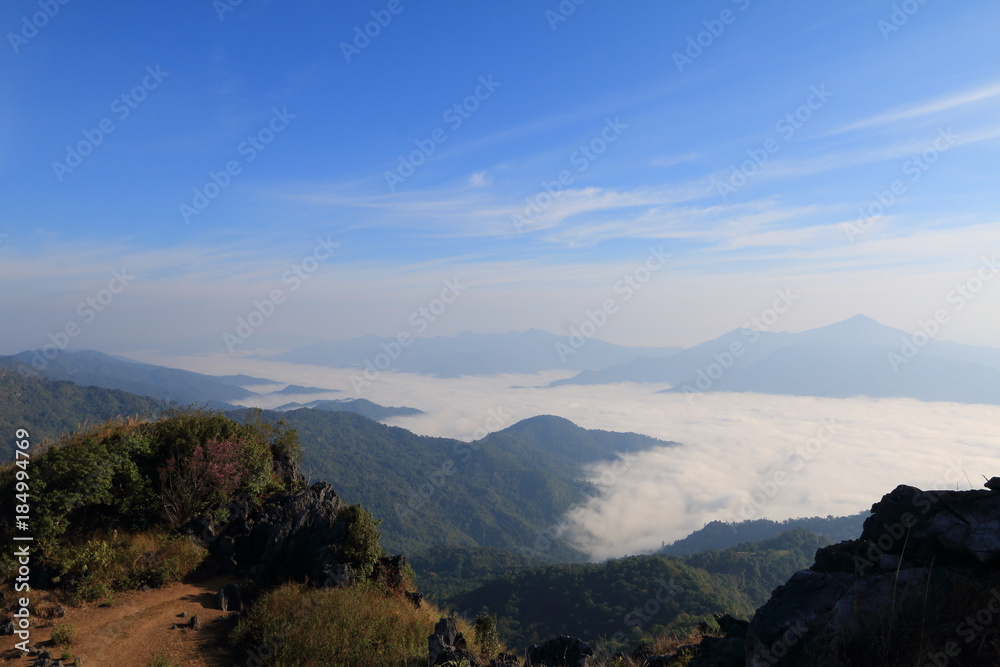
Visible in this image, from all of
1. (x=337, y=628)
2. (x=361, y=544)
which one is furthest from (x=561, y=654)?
(x=361, y=544)

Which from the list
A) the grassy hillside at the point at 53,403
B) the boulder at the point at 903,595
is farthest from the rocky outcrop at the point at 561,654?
the grassy hillside at the point at 53,403

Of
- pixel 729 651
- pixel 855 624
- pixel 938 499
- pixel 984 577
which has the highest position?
pixel 938 499

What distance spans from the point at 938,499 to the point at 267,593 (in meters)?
13.4

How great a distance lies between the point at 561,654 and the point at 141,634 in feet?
28.0

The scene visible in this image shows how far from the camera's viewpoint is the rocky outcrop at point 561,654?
9.52 metres

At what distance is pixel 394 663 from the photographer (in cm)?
972

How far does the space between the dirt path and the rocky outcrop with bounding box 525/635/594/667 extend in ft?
19.3

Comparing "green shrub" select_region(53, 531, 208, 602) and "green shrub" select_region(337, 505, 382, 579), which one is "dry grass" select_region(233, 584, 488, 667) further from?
"green shrub" select_region(53, 531, 208, 602)

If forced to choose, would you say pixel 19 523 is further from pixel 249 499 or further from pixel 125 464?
pixel 249 499

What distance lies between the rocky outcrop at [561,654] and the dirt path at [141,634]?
19.3 feet

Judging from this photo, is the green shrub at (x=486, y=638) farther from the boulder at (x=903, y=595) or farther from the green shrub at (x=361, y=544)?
the boulder at (x=903, y=595)

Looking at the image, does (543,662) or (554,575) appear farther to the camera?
(554,575)

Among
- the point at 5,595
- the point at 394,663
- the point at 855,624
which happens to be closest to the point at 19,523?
the point at 5,595

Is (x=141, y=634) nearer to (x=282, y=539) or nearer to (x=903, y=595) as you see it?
(x=282, y=539)
